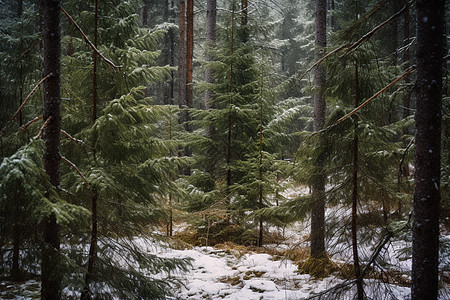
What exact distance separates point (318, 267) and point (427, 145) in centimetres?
438

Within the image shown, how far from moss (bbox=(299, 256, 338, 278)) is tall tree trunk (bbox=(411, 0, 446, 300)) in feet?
10.1

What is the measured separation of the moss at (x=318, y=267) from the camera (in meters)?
6.64

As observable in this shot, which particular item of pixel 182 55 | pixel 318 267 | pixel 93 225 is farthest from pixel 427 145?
pixel 182 55

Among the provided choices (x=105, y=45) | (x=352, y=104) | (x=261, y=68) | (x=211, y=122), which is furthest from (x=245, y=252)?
(x=105, y=45)

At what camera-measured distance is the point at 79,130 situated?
5410mm

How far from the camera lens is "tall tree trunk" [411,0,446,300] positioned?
11.0 ft

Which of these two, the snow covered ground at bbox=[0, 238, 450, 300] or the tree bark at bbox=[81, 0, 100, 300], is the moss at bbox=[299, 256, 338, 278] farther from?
the tree bark at bbox=[81, 0, 100, 300]

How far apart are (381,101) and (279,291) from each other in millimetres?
4262

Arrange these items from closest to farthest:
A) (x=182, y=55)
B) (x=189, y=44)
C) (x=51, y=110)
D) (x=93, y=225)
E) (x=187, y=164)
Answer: (x=51, y=110)
(x=93, y=225)
(x=187, y=164)
(x=189, y=44)
(x=182, y=55)

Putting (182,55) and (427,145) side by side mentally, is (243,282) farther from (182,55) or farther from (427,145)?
(182,55)

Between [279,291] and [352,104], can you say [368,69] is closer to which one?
[352,104]

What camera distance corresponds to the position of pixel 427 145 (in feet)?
11.3

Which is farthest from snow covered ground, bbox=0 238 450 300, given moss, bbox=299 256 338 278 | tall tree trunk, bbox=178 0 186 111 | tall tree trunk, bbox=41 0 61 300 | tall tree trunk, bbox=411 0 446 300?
tall tree trunk, bbox=178 0 186 111

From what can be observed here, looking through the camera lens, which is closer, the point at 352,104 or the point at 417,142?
the point at 417,142
